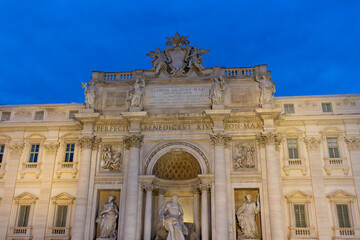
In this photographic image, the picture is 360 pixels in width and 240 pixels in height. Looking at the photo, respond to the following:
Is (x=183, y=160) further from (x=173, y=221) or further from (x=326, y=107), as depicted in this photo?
(x=326, y=107)

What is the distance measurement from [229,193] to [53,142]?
13.7m

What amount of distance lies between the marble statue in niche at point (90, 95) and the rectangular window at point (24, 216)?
8.60 m

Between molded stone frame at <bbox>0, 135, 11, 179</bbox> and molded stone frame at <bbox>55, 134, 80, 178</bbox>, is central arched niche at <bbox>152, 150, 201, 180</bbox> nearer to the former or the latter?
molded stone frame at <bbox>55, 134, 80, 178</bbox>

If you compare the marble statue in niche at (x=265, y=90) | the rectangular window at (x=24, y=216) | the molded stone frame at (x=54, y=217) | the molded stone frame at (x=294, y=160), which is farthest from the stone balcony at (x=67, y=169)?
the molded stone frame at (x=294, y=160)

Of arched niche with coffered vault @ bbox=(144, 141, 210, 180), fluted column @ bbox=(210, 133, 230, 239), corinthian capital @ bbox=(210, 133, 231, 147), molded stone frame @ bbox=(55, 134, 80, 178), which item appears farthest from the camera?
molded stone frame @ bbox=(55, 134, 80, 178)

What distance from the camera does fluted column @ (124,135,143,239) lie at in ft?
74.6

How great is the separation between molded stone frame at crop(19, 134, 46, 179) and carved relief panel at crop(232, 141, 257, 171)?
1436cm

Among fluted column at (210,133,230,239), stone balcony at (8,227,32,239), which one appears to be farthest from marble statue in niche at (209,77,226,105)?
stone balcony at (8,227,32,239)

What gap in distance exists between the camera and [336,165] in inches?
957

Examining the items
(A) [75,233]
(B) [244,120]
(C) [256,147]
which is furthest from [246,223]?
(A) [75,233]

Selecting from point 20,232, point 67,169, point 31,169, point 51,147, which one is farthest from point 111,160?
point 20,232

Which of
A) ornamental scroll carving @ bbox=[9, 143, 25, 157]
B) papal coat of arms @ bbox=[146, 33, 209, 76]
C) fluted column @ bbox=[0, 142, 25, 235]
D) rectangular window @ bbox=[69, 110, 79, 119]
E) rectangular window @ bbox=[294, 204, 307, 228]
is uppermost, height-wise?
papal coat of arms @ bbox=[146, 33, 209, 76]

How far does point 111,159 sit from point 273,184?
444 inches

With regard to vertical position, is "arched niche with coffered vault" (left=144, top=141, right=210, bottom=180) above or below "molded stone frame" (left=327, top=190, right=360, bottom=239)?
above
